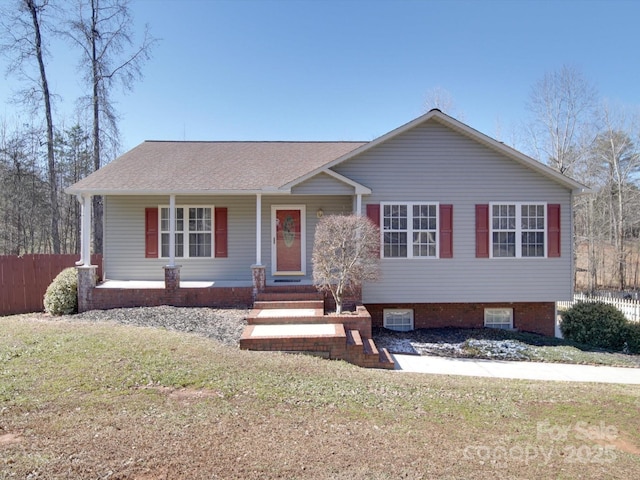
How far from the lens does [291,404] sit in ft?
14.4

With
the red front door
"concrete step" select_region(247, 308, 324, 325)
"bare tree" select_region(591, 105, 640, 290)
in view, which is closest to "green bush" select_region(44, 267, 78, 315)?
"concrete step" select_region(247, 308, 324, 325)

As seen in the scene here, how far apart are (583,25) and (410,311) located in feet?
51.5

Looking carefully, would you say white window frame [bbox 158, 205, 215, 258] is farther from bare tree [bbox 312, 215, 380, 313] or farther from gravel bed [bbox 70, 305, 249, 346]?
bare tree [bbox 312, 215, 380, 313]

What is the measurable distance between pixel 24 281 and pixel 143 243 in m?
3.47

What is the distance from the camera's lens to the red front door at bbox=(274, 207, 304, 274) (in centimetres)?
1181

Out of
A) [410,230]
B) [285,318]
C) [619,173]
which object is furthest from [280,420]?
[619,173]

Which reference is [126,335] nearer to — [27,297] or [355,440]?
[355,440]

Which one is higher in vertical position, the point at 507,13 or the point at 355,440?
the point at 507,13

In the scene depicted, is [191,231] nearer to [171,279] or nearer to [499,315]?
[171,279]

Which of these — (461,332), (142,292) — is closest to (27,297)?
(142,292)

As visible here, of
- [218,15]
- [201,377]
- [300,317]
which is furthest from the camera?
[218,15]

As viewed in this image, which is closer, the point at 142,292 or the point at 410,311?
the point at 142,292

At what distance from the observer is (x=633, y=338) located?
401 inches

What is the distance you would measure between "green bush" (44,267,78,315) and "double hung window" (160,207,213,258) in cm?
271
